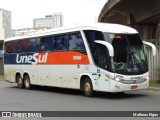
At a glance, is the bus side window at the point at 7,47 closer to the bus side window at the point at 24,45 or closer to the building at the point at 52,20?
the bus side window at the point at 24,45

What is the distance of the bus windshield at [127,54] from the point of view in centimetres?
1532

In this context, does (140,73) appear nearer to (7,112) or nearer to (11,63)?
(7,112)

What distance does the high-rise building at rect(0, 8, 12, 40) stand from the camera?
101675 mm

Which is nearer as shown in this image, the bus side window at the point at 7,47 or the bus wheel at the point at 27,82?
the bus wheel at the point at 27,82

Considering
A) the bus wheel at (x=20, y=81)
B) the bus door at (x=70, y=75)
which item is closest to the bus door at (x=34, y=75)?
the bus wheel at (x=20, y=81)

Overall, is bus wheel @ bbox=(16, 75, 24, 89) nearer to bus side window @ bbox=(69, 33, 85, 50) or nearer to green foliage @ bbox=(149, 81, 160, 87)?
bus side window @ bbox=(69, 33, 85, 50)

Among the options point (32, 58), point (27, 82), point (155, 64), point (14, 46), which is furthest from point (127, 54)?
point (14, 46)

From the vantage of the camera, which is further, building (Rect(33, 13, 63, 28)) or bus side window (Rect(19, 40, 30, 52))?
building (Rect(33, 13, 63, 28))

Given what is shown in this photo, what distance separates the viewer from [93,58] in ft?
52.5

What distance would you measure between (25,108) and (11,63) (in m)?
11.1

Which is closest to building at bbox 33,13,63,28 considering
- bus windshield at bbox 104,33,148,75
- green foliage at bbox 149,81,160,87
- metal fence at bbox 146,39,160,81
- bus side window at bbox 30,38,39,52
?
metal fence at bbox 146,39,160,81

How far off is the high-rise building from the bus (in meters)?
81.9

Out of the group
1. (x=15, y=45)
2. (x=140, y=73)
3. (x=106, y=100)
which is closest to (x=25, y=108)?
(x=106, y=100)

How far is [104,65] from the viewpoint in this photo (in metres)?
15.5
